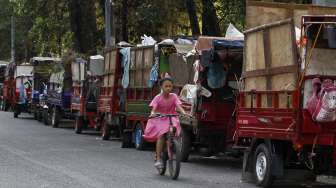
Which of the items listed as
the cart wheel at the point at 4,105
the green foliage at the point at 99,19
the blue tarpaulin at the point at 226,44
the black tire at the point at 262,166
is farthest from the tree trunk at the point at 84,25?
the black tire at the point at 262,166

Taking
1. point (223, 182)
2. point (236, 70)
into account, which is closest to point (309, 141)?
point (223, 182)

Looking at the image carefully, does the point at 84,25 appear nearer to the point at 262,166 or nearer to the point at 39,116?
the point at 39,116

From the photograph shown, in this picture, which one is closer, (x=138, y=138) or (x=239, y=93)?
(x=239, y=93)

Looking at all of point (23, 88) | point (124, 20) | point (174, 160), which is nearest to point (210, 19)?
point (124, 20)

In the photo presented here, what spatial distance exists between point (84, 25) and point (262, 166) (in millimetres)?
23724

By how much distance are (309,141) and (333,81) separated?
0.95 meters

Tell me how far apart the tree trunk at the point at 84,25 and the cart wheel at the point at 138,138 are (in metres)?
14.6

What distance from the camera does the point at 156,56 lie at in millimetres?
18297

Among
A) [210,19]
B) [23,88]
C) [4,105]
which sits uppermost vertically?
[210,19]

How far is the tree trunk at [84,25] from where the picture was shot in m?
33.7

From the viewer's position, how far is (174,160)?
41.2 feet

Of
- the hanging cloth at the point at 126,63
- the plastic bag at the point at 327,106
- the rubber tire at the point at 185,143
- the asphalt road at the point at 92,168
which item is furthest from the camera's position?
the hanging cloth at the point at 126,63

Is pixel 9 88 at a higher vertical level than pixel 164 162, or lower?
higher

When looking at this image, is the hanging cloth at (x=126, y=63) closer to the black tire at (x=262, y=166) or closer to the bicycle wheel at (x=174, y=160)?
the bicycle wheel at (x=174, y=160)
